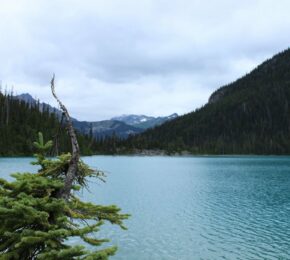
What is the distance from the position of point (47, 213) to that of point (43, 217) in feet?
0.58

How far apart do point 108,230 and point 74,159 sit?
2533 centimetres

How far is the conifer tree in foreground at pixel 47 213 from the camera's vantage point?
7.67m

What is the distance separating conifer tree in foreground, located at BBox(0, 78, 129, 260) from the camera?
7672 mm

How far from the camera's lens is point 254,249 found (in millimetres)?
27828

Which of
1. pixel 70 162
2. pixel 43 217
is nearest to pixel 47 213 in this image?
pixel 43 217

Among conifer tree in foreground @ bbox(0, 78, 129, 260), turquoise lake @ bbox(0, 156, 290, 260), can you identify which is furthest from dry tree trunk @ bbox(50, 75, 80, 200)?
turquoise lake @ bbox(0, 156, 290, 260)

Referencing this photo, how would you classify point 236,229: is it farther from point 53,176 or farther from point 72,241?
point 53,176

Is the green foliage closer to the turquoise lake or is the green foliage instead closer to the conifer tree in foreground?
the conifer tree in foreground

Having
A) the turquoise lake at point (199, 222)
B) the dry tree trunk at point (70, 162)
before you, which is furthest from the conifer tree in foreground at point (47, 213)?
the turquoise lake at point (199, 222)

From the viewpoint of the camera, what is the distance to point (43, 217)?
7930 millimetres

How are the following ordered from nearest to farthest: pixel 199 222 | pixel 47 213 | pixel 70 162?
pixel 47 213 → pixel 70 162 → pixel 199 222

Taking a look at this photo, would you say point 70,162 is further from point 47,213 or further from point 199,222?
point 199,222

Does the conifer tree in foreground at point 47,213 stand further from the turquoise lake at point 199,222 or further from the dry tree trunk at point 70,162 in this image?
the turquoise lake at point 199,222

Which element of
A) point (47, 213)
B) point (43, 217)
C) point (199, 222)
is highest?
point (47, 213)
